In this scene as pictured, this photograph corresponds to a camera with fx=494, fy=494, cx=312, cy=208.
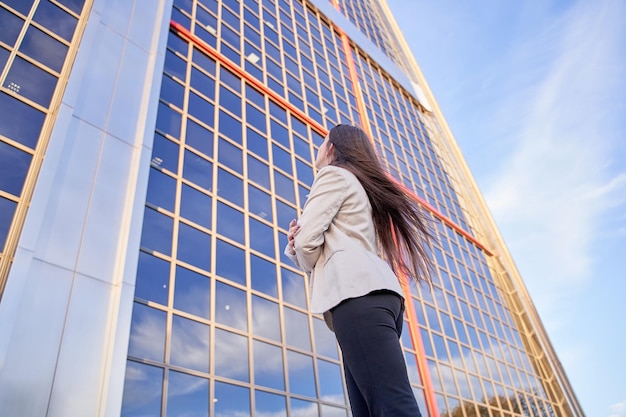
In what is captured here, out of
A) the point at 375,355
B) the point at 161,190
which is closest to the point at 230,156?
the point at 161,190

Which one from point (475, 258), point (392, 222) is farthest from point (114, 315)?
point (475, 258)

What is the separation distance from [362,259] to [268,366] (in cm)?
445

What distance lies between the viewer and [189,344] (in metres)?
5.00

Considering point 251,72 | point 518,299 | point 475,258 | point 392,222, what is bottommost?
point 392,222

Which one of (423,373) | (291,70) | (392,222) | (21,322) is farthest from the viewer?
(291,70)

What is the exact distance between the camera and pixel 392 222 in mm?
1940

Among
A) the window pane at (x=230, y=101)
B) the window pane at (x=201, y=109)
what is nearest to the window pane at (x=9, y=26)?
the window pane at (x=201, y=109)

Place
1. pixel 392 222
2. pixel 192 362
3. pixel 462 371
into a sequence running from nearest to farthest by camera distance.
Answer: pixel 392 222 < pixel 192 362 < pixel 462 371

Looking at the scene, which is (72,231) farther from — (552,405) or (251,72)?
(552,405)

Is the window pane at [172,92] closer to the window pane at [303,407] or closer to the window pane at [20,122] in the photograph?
the window pane at [20,122]

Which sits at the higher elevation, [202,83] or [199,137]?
[202,83]

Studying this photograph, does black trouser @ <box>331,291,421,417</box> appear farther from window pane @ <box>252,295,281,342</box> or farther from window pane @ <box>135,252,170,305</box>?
window pane @ <box>252,295,281,342</box>

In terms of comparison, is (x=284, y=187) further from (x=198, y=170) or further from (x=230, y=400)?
(x=230, y=400)

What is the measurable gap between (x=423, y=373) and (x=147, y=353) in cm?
520
